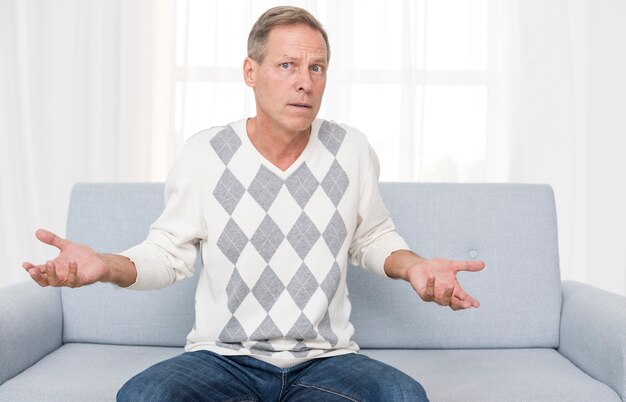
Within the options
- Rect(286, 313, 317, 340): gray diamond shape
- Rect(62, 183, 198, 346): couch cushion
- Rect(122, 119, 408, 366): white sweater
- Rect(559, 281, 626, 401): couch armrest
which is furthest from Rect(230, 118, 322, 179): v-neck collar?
Rect(559, 281, 626, 401): couch armrest

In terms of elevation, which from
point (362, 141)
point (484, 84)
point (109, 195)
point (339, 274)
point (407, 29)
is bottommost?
point (339, 274)

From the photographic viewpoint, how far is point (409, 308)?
2273 mm

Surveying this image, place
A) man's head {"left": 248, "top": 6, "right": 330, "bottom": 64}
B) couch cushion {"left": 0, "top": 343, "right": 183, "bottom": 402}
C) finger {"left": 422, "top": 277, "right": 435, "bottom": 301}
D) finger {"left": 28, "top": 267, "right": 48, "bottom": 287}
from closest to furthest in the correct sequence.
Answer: finger {"left": 28, "top": 267, "right": 48, "bottom": 287}
finger {"left": 422, "top": 277, "right": 435, "bottom": 301}
couch cushion {"left": 0, "top": 343, "right": 183, "bottom": 402}
man's head {"left": 248, "top": 6, "right": 330, "bottom": 64}

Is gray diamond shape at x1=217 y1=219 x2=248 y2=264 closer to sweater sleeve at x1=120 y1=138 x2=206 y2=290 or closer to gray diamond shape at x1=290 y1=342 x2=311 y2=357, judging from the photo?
sweater sleeve at x1=120 y1=138 x2=206 y2=290

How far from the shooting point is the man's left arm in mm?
1559

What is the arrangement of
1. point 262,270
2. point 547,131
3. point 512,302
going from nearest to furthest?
1. point 262,270
2. point 512,302
3. point 547,131

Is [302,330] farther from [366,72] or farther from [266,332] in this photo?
[366,72]

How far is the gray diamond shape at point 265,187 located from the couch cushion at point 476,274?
480 millimetres

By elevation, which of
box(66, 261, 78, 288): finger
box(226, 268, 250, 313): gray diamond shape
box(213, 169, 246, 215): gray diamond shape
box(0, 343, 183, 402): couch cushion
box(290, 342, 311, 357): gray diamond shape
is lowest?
box(0, 343, 183, 402): couch cushion

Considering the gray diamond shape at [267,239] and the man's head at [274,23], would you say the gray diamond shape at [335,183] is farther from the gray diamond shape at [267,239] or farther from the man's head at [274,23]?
the man's head at [274,23]

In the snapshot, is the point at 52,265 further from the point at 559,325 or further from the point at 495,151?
the point at 495,151

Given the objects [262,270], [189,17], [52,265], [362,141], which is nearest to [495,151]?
[189,17]

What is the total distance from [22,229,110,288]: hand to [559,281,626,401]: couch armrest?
1174 mm

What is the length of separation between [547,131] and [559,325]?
64.1 inches
